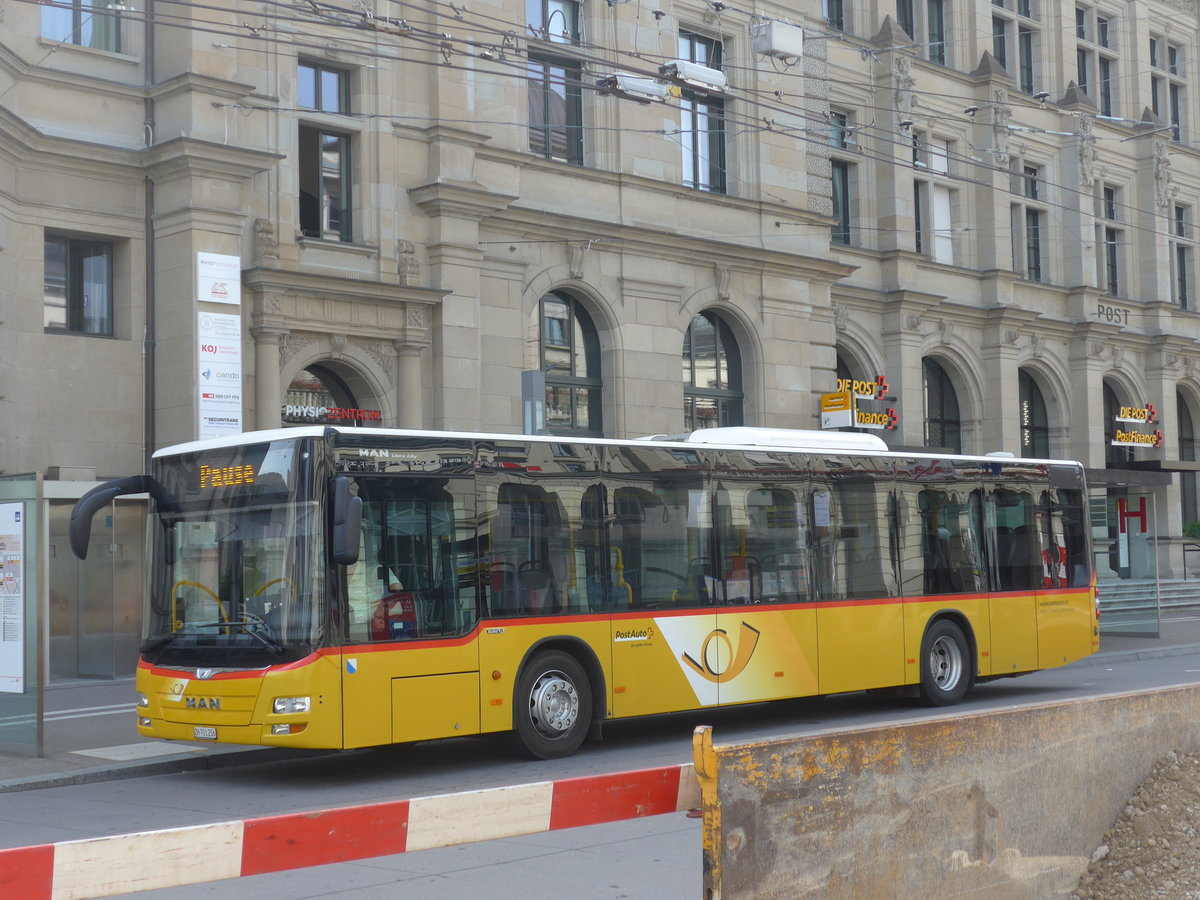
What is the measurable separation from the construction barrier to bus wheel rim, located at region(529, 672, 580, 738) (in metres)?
6.05

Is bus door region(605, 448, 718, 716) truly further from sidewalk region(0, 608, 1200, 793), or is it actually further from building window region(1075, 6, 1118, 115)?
building window region(1075, 6, 1118, 115)

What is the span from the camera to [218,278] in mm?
20469

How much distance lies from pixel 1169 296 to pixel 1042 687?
2687cm

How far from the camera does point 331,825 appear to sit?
14.0 ft

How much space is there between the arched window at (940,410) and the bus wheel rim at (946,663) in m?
19.5

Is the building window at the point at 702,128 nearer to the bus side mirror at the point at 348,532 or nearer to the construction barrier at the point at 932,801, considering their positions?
the bus side mirror at the point at 348,532

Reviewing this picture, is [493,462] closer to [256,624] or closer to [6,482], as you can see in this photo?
[256,624]

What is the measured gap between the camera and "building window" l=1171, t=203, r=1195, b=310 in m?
43.6

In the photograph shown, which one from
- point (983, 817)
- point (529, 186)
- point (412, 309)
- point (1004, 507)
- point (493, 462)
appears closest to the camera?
point (983, 817)

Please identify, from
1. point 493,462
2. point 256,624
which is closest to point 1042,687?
point 493,462

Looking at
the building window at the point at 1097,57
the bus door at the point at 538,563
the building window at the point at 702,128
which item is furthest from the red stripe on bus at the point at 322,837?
the building window at the point at 1097,57

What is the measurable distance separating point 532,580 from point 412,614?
1.29 metres

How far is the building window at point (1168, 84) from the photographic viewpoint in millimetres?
43562

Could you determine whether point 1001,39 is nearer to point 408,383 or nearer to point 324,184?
point 324,184
